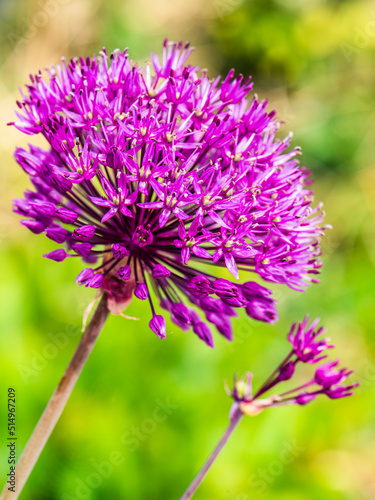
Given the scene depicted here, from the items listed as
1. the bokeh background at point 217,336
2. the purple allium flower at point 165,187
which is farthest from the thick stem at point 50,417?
the bokeh background at point 217,336

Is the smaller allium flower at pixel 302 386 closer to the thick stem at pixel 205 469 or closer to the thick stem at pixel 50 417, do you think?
the thick stem at pixel 205 469

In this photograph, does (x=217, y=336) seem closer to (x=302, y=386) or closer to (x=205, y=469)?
(x=302, y=386)

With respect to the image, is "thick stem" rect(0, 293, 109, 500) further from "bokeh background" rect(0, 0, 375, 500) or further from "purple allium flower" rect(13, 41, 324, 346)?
"bokeh background" rect(0, 0, 375, 500)

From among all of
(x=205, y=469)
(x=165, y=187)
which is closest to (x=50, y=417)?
(x=205, y=469)

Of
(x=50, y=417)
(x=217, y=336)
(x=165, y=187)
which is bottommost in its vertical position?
(x=50, y=417)

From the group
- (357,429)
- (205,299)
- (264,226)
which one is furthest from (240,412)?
(357,429)

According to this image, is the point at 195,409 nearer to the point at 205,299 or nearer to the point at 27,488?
the point at 27,488
